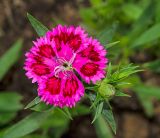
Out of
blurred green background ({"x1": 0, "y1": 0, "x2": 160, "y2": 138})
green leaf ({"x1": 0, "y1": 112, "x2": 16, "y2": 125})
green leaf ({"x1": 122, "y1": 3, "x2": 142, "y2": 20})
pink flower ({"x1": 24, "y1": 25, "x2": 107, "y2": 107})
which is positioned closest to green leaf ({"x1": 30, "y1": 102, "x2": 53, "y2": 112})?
pink flower ({"x1": 24, "y1": 25, "x2": 107, "y2": 107})

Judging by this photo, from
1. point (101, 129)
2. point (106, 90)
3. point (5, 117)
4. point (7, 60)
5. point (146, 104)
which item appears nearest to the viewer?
point (106, 90)

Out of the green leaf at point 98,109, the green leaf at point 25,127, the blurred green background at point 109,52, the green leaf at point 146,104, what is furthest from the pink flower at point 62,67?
the green leaf at point 146,104

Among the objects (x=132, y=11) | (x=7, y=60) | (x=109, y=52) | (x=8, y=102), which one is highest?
(x=132, y=11)

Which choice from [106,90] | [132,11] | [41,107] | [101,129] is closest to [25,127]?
[41,107]

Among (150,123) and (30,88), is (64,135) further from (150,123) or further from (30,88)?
(150,123)

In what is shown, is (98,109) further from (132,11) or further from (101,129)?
(132,11)

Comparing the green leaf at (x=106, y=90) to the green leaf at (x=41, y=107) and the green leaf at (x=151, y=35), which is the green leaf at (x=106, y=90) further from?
the green leaf at (x=151, y=35)

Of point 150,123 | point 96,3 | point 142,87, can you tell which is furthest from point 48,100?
point 150,123
